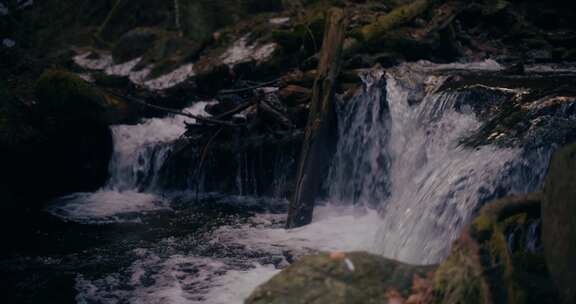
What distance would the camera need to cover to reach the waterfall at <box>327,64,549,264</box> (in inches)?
249

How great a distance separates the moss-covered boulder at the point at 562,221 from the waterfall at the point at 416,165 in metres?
2.55

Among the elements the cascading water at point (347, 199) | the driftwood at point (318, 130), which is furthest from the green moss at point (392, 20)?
the driftwood at point (318, 130)

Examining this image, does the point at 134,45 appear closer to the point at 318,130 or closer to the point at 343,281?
the point at 318,130

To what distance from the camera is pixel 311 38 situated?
12.2 m

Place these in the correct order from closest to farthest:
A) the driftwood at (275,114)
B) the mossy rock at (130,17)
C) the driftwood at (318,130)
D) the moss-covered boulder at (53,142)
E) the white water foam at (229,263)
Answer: the white water foam at (229,263) → the driftwood at (318,130) → the driftwood at (275,114) → the moss-covered boulder at (53,142) → the mossy rock at (130,17)

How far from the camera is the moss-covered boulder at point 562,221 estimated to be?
3285 mm

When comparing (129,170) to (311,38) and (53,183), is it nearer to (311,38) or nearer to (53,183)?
(53,183)

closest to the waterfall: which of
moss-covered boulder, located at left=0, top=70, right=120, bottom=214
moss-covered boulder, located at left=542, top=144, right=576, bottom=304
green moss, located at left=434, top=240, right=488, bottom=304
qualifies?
green moss, located at left=434, top=240, right=488, bottom=304

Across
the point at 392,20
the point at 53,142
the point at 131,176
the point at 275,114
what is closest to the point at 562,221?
the point at 275,114

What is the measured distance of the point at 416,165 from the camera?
→ 28.3 ft

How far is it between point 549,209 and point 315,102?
211 inches

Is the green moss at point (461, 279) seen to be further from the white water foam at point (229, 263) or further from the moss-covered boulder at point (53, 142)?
the moss-covered boulder at point (53, 142)

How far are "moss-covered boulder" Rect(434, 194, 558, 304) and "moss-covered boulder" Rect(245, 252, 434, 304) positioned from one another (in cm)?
43

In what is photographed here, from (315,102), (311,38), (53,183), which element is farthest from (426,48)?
(53,183)
